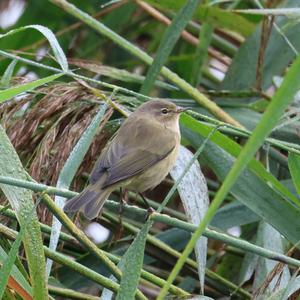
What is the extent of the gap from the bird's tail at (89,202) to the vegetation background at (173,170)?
0.05m

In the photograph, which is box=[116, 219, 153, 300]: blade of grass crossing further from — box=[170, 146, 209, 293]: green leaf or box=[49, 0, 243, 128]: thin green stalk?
box=[49, 0, 243, 128]: thin green stalk

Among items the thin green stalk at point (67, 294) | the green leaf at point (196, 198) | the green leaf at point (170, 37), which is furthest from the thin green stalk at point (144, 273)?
the green leaf at point (170, 37)

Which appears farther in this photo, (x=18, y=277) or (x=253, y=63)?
(x=253, y=63)

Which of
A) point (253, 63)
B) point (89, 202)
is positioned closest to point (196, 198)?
point (89, 202)

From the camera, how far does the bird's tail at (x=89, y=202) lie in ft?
7.39

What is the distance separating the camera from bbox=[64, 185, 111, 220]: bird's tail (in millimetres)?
2254

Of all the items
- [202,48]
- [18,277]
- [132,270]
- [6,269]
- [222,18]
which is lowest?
[18,277]

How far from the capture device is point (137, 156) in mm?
2738

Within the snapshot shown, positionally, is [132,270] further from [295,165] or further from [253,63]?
[253,63]

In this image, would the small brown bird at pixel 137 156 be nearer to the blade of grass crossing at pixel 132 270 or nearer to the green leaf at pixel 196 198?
the green leaf at pixel 196 198

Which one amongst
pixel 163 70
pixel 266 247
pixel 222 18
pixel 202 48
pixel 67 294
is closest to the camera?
pixel 67 294

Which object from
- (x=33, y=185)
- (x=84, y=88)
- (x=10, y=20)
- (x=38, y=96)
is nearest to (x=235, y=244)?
(x=33, y=185)

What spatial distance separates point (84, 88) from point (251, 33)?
118cm

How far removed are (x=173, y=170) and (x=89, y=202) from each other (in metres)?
0.49
